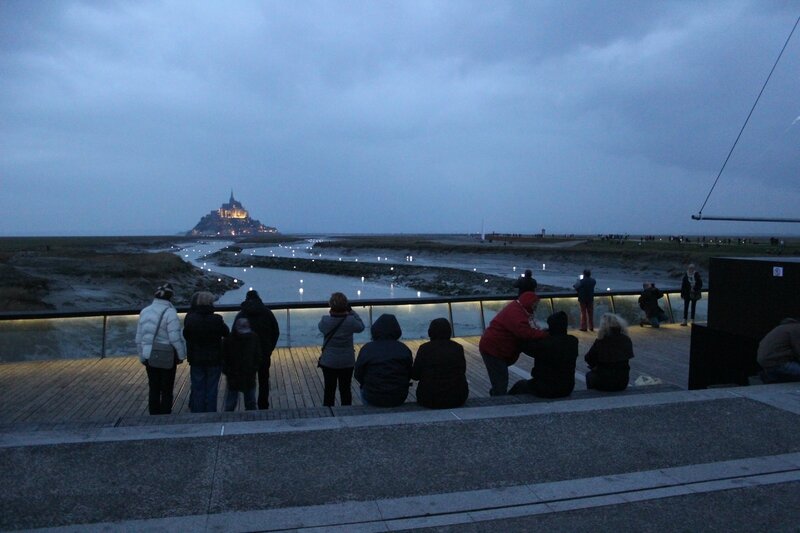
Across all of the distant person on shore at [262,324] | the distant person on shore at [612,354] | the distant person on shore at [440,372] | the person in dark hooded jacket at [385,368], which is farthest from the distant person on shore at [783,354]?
the distant person on shore at [262,324]

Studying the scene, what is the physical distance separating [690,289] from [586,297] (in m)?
3.19

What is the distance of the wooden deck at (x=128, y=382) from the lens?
7871 mm

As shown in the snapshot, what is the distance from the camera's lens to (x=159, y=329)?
6.73 m

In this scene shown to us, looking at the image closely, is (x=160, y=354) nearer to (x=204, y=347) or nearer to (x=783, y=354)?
(x=204, y=347)

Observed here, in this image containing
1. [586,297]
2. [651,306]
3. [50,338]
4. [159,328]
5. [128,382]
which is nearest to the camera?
[159,328]

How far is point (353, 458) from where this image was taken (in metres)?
4.69

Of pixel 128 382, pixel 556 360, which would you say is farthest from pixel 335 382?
pixel 128 382

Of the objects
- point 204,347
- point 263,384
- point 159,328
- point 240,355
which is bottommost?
point 263,384

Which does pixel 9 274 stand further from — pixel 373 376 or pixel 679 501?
pixel 679 501

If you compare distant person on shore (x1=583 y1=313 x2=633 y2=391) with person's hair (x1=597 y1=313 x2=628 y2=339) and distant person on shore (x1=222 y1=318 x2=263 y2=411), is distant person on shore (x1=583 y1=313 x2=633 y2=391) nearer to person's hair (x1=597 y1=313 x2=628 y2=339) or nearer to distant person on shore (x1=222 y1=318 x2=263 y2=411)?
person's hair (x1=597 y1=313 x2=628 y2=339)

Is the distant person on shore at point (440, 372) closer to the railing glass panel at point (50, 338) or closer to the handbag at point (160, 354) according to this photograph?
the handbag at point (160, 354)

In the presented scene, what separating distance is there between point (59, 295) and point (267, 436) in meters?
34.9

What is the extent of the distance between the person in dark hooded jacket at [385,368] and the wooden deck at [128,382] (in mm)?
2302

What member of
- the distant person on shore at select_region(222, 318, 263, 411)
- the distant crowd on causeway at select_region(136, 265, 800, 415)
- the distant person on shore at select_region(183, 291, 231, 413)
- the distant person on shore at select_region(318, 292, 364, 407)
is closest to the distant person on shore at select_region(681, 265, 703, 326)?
the distant crowd on causeway at select_region(136, 265, 800, 415)
